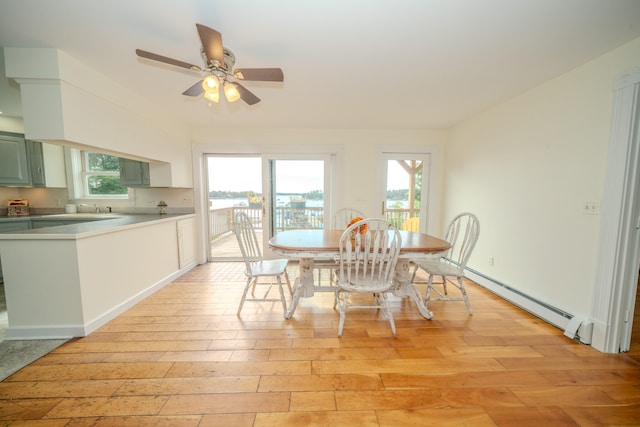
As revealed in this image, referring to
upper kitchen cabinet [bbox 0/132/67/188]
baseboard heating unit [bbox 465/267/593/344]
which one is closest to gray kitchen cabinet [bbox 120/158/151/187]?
upper kitchen cabinet [bbox 0/132/67/188]

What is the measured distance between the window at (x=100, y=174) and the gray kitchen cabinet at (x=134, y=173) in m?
0.54

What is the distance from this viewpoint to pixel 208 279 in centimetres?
322

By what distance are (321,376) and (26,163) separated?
4797 mm

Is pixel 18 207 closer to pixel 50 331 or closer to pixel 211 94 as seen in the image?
pixel 50 331

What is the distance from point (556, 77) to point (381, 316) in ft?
9.06

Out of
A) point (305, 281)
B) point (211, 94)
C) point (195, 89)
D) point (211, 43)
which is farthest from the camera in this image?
point (305, 281)

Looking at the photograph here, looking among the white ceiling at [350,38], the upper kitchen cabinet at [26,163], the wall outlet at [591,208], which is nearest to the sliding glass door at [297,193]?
the white ceiling at [350,38]

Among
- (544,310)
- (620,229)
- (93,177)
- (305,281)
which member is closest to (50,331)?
(305,281)

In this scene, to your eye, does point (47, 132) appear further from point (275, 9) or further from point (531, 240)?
point (531, 240)

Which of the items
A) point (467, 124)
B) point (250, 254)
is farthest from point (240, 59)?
point (467, 124)

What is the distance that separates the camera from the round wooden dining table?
1990mm

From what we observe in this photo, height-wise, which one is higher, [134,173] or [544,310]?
[134,173]

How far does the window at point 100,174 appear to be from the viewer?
3.75m

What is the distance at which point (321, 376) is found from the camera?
150 cm
